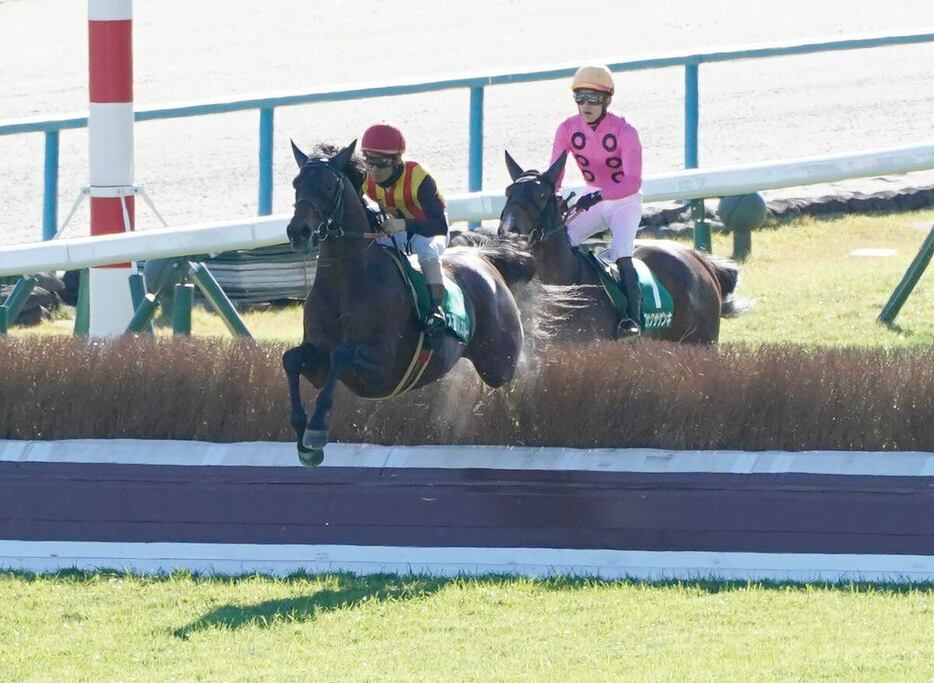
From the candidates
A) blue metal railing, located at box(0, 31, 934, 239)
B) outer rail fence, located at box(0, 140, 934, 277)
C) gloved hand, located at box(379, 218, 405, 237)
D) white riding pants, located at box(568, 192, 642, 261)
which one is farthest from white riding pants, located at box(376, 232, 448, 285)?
blue metal railing, located at box(0, 31, 934, 239)

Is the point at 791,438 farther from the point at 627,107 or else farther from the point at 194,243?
the point at 627,107

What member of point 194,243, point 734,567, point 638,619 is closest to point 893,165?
point 194,243

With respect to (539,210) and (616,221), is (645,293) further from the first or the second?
(539,210)

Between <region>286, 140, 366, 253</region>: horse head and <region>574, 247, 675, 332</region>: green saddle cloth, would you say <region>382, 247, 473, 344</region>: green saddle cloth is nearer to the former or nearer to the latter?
<region>286, 140, 366, 253</region>: horse head

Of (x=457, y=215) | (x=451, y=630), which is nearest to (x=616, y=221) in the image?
(x=457, y=215)

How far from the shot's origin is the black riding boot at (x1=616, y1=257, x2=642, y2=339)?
370 inches

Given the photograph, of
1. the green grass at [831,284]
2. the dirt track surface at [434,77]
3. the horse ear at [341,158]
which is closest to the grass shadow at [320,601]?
the horse ear at [341,158]

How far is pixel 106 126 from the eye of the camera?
9.73 m

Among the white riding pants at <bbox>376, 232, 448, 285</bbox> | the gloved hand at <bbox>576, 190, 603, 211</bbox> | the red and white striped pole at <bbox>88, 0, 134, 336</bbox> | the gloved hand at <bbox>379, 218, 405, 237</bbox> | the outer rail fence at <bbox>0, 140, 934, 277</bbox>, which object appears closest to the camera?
the gloved hand at <bbox>379, 218, 405, 237</bbox>

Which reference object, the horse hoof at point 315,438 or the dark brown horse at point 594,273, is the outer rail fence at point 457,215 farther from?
the horse hoof at point 315,438

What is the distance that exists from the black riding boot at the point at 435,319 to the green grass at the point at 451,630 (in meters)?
1.27

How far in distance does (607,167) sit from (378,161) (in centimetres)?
211

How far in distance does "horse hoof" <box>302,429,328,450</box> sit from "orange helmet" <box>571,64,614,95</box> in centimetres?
280

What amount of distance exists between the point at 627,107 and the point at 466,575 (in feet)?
35.8
